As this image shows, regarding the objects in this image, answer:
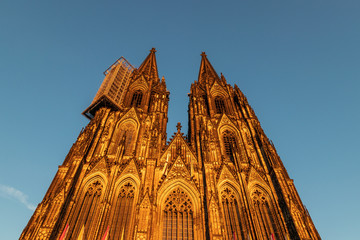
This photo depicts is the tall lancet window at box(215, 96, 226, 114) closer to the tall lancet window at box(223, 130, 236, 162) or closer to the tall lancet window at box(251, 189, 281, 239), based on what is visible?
the tall lancet window at box(223, 130, 236, 162)

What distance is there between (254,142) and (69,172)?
52.6 ft

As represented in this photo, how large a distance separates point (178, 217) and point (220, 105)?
15934 millimetres

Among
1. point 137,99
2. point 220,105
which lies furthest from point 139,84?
point 220,105

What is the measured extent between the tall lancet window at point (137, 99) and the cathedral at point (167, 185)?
1945 mm

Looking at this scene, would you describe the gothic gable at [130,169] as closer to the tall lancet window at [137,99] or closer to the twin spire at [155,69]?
the tall lancet window at [137,99]

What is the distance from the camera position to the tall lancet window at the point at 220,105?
96.2 feet

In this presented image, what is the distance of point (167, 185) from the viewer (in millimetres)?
19359

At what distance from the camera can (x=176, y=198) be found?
18.9m

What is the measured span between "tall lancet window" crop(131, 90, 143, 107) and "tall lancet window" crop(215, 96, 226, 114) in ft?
29.7

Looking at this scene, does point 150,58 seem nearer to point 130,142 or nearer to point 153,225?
point 130,142

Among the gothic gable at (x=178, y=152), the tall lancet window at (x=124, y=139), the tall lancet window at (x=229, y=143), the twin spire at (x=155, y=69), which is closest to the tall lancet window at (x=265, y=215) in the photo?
the tall lancet window at (x=229, y=143)

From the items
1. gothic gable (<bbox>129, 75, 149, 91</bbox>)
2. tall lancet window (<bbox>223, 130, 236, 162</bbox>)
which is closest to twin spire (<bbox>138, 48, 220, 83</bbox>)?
gothic gable (<bbox>129, 75, 149, 91</bbox>)

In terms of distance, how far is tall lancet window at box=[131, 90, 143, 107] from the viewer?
28.8 metres

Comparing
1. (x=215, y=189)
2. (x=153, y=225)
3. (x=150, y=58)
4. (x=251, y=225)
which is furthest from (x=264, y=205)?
(x=150, y=58)
